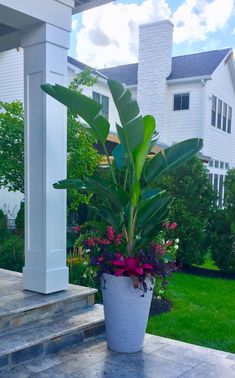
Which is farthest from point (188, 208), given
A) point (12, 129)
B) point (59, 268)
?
point (59, 268)

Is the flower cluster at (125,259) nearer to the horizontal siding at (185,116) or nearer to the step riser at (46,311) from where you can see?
the step riser at (46,311)

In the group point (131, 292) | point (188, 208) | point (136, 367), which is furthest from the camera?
point (188, 208)

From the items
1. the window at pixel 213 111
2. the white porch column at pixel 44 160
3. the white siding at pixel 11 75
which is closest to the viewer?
the white porch column at pixel 44 160

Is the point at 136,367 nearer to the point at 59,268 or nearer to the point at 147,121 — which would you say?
the point at 59,268

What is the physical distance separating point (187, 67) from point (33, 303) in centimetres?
1416

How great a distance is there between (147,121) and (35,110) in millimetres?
1215

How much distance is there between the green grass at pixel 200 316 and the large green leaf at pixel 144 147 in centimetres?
197

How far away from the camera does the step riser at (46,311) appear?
3.40 metres

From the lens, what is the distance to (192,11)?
1205cm

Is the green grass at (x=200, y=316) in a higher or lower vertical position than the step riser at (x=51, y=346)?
lower

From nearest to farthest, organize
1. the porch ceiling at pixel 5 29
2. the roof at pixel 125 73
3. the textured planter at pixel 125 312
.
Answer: the textured planter at pixel 125 312
the porch ceiling at pixel 5 29
the roof at pixel 125 73

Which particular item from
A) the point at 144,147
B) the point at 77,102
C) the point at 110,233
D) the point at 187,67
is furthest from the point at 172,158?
the point at 187,67

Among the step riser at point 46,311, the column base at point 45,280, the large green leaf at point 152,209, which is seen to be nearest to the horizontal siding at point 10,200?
the column base at point 45,280

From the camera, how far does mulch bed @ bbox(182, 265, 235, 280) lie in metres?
7.46
